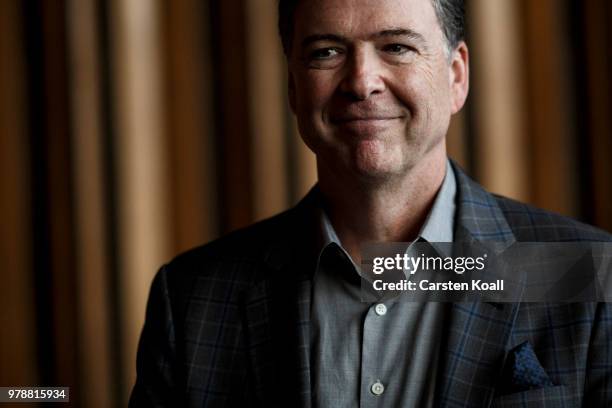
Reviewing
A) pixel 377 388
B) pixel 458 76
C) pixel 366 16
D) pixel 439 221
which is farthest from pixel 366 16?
pixel 377 388

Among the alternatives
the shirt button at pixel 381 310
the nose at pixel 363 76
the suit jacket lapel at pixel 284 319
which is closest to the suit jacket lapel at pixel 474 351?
the shirt button at pixel 381 310

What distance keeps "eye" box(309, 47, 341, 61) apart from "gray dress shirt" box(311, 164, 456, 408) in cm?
30

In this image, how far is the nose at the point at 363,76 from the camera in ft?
4.20

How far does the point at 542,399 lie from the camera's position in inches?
48.4

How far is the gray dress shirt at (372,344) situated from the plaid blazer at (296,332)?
3 cm

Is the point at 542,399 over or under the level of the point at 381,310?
under

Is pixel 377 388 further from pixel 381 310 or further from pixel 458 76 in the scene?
pixel 458 76

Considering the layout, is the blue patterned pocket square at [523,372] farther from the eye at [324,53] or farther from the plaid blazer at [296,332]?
the eye at [324,53]

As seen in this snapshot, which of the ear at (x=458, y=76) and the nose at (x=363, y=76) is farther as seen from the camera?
the ear at (x=458, y=76)

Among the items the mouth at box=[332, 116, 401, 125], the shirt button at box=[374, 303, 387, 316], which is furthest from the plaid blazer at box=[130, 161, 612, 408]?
the mouth at box=[332, 116, 401, 125]

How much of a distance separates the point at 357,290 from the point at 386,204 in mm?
152

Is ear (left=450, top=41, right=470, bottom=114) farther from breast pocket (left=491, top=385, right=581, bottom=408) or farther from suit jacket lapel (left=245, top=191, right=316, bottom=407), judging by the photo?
breast pocket (left=491, top=385, right=581, bottom=408)

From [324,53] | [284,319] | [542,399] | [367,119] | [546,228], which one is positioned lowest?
[542,399]

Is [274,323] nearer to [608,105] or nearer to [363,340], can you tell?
[363,340]
